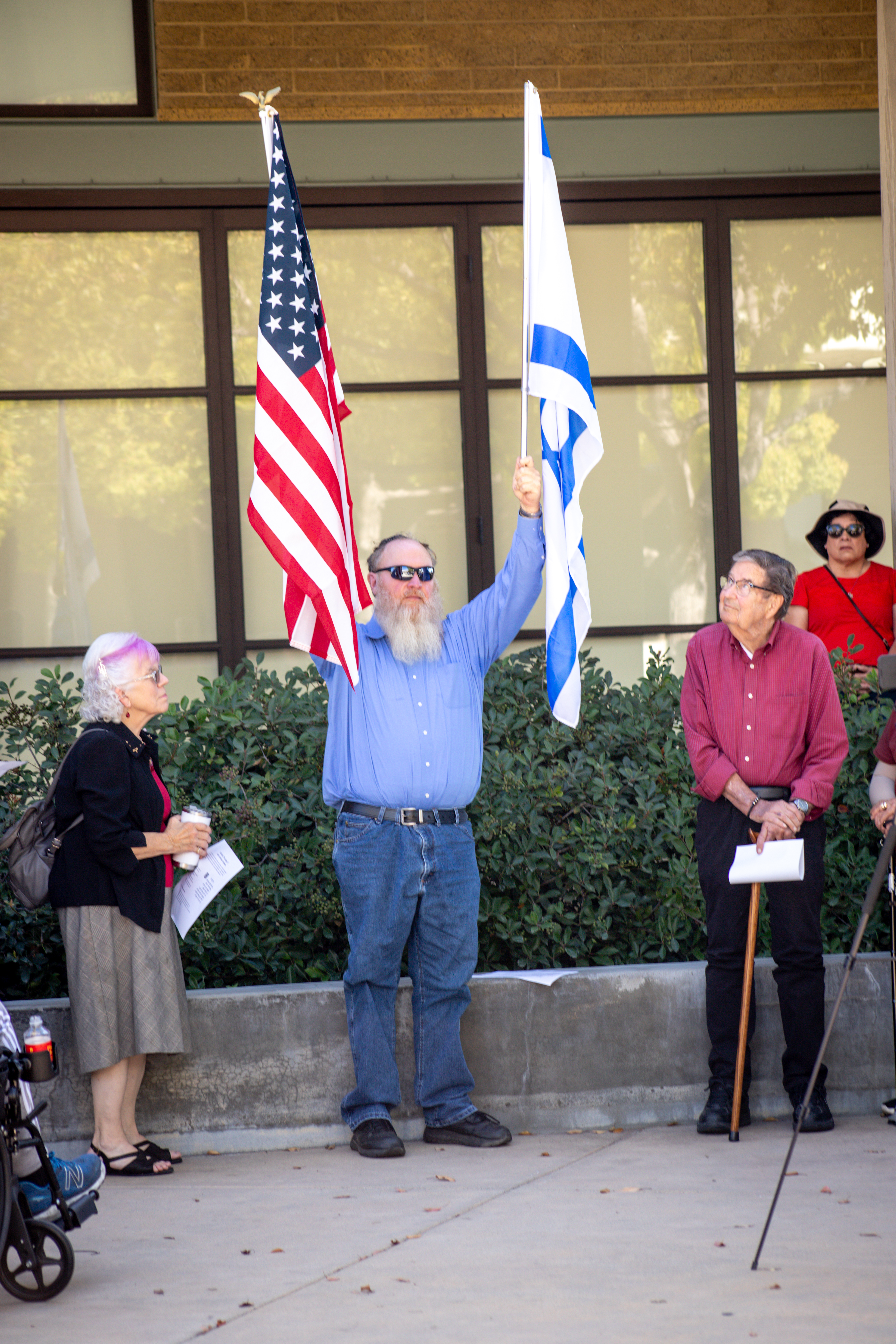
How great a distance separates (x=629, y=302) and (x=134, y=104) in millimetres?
3313

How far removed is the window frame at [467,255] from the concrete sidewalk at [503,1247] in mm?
4712

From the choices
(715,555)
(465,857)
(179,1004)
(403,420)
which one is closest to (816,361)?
(715,555)

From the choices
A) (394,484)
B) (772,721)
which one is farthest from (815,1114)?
(394,484)

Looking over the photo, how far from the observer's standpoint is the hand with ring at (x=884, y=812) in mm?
5746

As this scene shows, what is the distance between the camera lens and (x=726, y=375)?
998cm

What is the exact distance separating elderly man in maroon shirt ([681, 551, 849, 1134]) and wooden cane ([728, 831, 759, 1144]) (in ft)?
0.13

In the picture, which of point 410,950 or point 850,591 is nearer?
point 410,950

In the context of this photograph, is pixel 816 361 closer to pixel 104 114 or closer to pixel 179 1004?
pixel 104 114

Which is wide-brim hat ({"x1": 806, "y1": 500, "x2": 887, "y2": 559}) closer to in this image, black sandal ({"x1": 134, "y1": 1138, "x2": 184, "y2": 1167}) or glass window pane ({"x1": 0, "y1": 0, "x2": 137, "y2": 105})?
black sandal ({"x1": 134, "y1": 1138, "x2": 184, "y2": 1167})

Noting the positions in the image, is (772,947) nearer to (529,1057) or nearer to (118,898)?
(529,1057)

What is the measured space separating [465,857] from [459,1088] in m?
0.86

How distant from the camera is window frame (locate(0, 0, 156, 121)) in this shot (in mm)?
9508

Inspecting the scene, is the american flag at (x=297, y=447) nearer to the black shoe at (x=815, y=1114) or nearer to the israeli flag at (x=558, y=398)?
the israeli flag at (x=558, y=398)

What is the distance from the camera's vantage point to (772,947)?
5.89 metres
